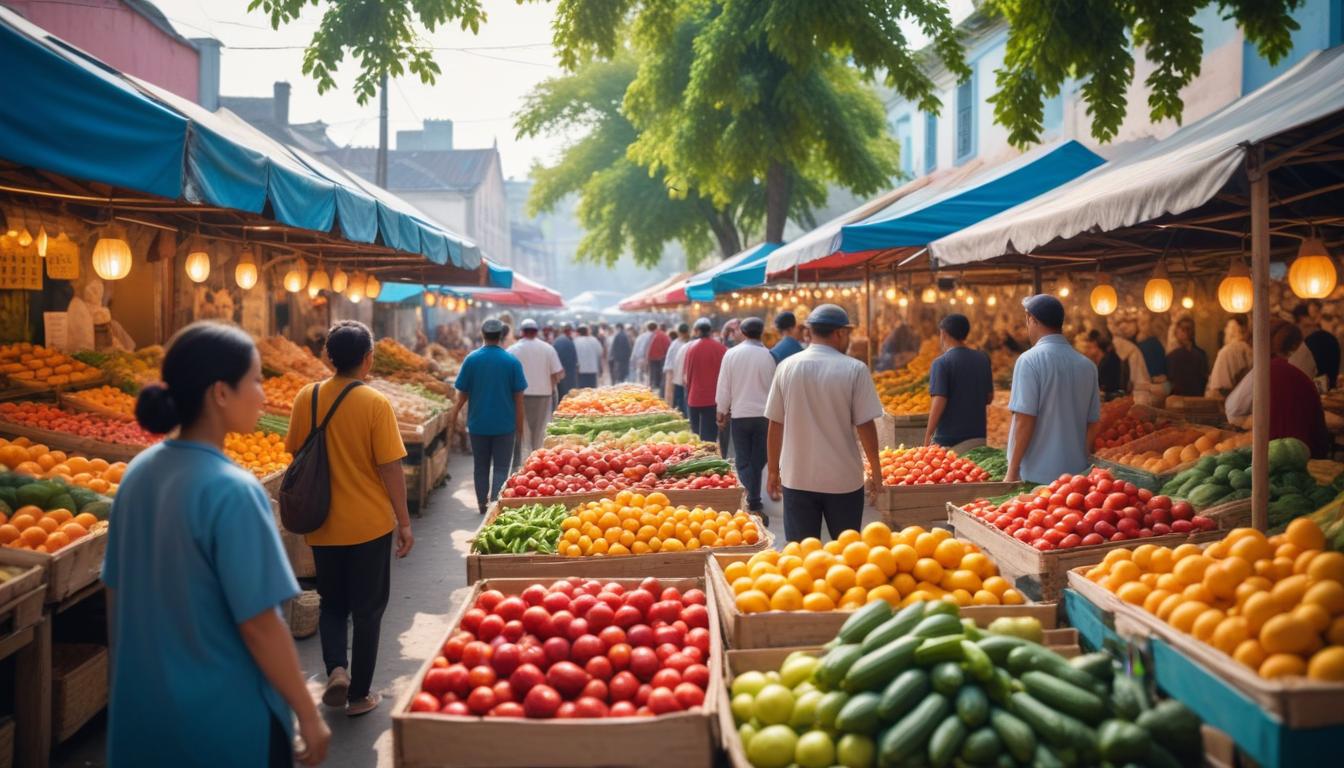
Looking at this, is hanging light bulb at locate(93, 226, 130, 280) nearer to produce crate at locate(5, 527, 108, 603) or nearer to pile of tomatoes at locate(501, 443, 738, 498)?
produce crate at locate(5, 527, 108, 603)

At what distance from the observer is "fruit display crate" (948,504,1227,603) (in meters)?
4.56

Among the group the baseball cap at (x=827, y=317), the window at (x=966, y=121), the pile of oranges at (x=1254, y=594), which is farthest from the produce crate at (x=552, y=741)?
the window at (x=966, y=121)

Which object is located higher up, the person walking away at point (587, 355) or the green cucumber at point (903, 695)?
the person walking away at point (587, 355)

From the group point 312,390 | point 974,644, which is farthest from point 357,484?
point 974,644

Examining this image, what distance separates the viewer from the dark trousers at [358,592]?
188 inches

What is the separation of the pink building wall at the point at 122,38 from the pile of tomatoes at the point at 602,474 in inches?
527

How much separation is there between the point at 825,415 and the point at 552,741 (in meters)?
2.98

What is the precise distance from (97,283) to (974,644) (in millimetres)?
10128

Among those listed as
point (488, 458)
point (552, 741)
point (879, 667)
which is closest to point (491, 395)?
point (488, 458)

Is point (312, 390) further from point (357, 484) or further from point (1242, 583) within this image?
point (1242, 583)

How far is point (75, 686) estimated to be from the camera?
450 cm

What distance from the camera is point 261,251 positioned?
42.3 feet

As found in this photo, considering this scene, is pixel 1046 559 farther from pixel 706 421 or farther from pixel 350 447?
pixel 706 421

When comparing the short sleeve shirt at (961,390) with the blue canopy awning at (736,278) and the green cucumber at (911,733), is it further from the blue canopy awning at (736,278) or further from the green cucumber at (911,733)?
the blue canopy awning at (736,278)
